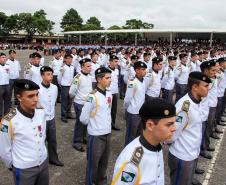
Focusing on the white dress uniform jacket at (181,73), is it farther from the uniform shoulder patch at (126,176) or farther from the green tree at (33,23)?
the green tree at (33,23)

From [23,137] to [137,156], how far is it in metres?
1.77

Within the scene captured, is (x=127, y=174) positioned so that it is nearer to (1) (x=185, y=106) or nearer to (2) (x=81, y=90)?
(1) (x=185, y=106)

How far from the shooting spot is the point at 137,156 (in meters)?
2.38

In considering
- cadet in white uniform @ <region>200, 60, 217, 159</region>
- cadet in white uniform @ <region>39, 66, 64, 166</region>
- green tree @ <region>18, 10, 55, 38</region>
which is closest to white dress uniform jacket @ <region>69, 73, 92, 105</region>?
cadet in white uniform @ <region>39, 66, 64, 166</region>

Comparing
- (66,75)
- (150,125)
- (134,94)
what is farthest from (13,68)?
(150,125)

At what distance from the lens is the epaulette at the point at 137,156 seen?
2365mm

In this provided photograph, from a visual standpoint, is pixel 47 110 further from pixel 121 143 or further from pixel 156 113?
pixel 156 113

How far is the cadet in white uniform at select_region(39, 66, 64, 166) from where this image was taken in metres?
A: 5.81

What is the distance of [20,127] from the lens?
354cm

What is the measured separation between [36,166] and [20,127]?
562mm

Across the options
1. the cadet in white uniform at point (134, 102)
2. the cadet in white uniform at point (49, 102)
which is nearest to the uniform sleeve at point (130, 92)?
the cadet in white uniform at point (134, 102)

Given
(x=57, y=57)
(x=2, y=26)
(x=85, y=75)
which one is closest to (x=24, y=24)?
(x=2, y=26)

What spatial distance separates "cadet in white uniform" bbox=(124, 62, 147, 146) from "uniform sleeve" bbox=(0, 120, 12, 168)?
3.31 metres

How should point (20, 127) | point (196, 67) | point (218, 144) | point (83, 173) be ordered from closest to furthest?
point (20, 127), point (83, 173), point (218, 144), point (196, 67)
